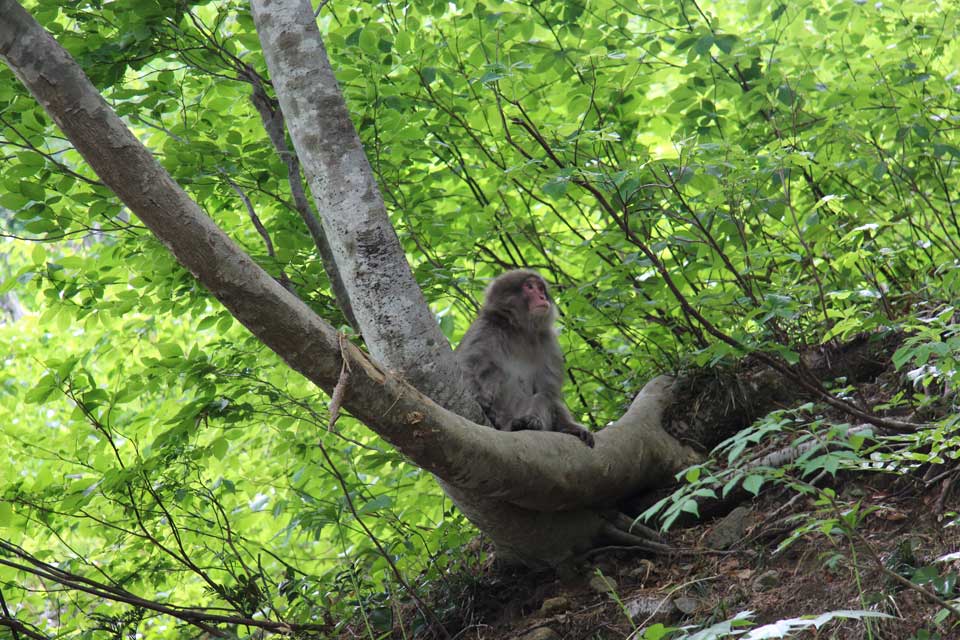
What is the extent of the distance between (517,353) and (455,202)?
1360 mm

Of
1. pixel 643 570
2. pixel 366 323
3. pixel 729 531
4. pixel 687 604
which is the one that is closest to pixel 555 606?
pixel 643 570

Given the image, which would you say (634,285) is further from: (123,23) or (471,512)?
(123,23)

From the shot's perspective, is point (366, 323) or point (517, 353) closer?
point (366, 323)

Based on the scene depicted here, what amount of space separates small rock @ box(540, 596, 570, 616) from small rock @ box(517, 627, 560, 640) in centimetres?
17

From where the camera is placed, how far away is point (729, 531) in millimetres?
4438

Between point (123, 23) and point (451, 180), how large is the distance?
2.74m

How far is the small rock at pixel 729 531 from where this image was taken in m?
4.39

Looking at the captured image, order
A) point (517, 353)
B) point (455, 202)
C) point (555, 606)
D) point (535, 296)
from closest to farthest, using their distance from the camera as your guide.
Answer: point (555, 606), point (535, 296), point (517, 353), point (455, 202)

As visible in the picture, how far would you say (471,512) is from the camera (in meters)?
4.20

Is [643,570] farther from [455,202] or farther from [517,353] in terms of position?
[455,202]

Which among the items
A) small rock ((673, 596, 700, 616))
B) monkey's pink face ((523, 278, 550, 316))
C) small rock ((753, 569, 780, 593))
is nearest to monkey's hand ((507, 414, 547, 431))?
monkey's pink face ((523, 278, 550, 316))

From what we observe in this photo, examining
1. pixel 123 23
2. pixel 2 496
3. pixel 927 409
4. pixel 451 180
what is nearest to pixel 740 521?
pixel 927 409

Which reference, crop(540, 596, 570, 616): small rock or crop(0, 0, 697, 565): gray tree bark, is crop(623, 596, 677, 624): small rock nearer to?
crop(540, 596, 570, 616): small rock

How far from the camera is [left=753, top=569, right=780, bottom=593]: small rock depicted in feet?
12.4
